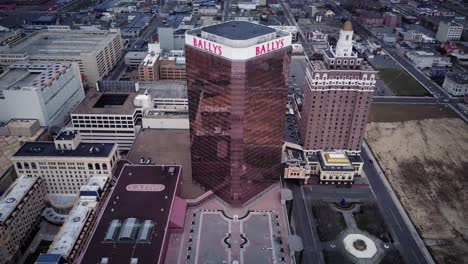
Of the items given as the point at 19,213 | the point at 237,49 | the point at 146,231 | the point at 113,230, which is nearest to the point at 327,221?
the point at 146,231

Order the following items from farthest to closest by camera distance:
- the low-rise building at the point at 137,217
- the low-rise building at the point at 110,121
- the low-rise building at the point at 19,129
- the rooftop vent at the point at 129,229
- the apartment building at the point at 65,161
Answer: the low-rise building at the point at 19,129 → the low-rise building at the point at 110,121 → the apartment building at the point at 65,161 → the rooftop vent at the point at 129,229 → the low-rise building at the point at 137,217

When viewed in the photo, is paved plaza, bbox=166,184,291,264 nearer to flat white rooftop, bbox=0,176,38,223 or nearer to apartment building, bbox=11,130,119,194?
apartment building, bbox=11,130,119,194

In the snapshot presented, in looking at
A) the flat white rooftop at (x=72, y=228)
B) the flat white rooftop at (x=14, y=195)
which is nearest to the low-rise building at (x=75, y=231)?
the flat white rooftop at (x=72, y=228)

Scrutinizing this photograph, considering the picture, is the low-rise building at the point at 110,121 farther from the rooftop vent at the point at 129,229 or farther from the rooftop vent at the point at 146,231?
the rooftop vent at the point at 146,231

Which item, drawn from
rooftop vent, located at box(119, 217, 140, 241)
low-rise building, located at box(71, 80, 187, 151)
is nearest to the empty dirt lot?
rooftop vent, located at box(119, 217, 140, 241)

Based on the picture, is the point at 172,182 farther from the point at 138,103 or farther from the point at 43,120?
the point at 43,120

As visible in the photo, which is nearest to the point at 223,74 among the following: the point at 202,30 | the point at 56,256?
the point at 202,30
